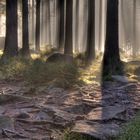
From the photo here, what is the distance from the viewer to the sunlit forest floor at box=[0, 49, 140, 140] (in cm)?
816

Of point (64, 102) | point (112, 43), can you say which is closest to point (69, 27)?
point (112, 43)

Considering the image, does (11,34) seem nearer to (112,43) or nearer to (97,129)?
(112,43)

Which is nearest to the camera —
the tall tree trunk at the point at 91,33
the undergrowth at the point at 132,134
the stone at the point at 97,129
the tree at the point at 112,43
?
the undergrowth at the point at 132,134

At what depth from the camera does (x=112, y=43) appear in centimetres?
1688

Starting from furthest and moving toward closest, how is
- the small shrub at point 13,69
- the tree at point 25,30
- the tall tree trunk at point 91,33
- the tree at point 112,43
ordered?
1. the tree at point 25,30
2. the tall tree trunk at point 91,33
3. the tree at point 112,43
4. the small shrub at point 13,69

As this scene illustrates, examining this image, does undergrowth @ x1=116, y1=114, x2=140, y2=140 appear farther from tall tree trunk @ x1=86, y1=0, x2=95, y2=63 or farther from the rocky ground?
tall tree trunk @ x1=86, y1=0, x2=95, y2=63

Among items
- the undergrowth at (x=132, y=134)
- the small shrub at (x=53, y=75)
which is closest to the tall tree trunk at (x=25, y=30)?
the small shrub at (x=53, y=75)

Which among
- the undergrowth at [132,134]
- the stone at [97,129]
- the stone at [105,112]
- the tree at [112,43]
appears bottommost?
the stone at [105,112]

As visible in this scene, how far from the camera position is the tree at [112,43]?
16422 mm

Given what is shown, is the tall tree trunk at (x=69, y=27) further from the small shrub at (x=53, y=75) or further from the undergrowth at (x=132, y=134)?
the undergrowth at (x=132, y=134)

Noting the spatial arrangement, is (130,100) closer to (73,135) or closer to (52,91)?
(52,91)

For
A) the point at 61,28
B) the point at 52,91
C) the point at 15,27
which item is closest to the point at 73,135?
the point at 52,91

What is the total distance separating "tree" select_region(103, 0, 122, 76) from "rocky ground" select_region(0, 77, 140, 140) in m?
1.76

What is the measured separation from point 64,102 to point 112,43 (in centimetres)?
582
